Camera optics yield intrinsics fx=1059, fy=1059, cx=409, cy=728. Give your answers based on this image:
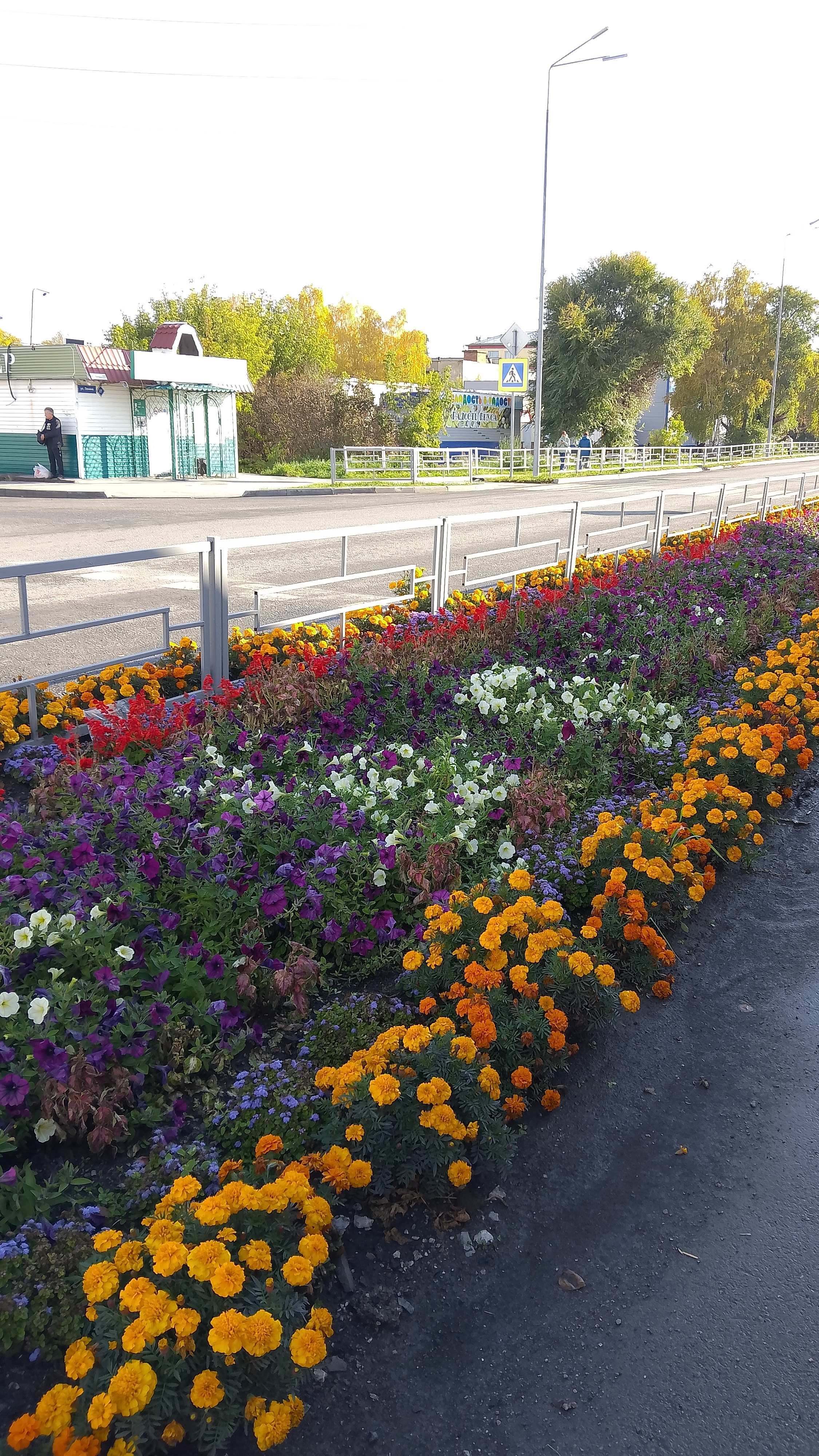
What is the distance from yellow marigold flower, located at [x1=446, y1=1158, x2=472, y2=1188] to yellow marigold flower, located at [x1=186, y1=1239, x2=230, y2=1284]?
24.9 inches

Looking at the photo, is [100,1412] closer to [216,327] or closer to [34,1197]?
[34,1197]

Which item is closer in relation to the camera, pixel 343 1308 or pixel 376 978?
pixel 343 1308

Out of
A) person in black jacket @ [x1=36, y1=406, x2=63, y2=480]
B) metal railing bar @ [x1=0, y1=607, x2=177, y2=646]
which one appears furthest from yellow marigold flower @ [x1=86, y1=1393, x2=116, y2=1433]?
person in black jacket @ [x1=36, y1=406, x2=63, y2=480]

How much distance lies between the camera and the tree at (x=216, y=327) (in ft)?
153

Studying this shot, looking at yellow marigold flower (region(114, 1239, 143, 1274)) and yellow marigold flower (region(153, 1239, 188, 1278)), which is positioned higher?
yellow marigold flower (region(153, 1239, 188, 1278))

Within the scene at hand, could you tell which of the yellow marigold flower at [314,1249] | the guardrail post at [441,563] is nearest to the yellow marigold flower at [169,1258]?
the yellow marigold flower at [314,1249]

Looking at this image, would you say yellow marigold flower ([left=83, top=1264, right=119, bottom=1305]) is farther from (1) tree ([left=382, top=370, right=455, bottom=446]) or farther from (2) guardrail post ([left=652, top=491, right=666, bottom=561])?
(1) tree ([left=382, top=370, right=455, bottom=446])

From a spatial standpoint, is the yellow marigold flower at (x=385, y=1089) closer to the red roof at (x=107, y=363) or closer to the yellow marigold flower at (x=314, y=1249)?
the yellow marigold flower at (x=314, y=1249)

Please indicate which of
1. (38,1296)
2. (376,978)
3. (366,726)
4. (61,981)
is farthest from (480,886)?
(366,726)

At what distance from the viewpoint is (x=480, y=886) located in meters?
3.42

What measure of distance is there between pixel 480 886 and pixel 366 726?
2177mm

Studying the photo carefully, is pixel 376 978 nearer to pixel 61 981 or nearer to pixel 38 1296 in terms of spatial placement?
pixel 61 981

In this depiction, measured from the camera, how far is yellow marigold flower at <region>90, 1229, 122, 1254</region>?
2.10 metres

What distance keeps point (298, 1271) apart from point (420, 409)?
4096cm
